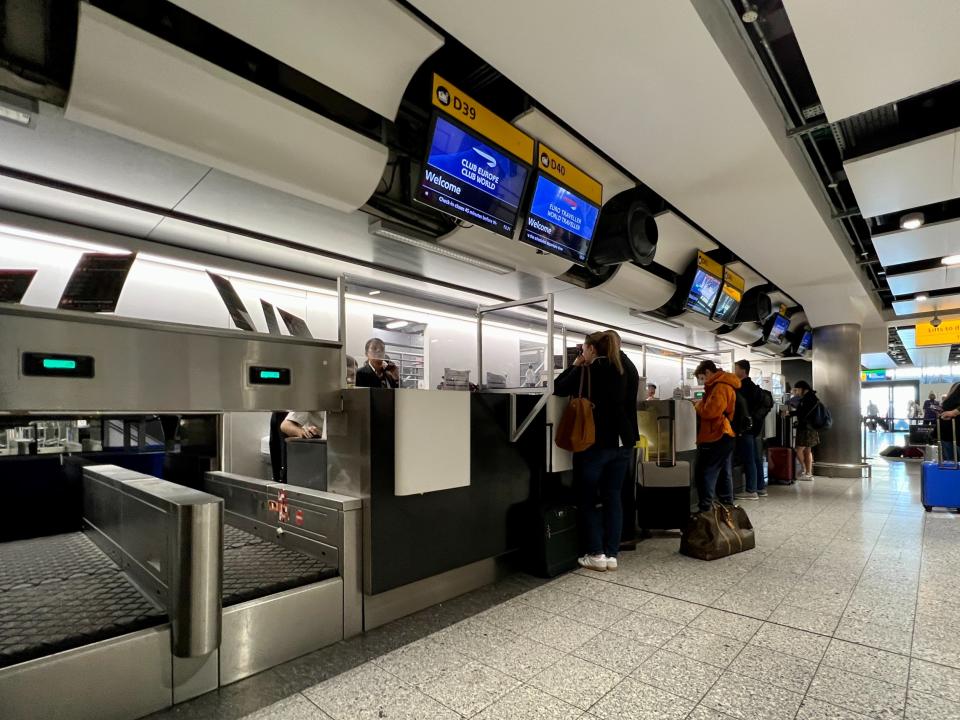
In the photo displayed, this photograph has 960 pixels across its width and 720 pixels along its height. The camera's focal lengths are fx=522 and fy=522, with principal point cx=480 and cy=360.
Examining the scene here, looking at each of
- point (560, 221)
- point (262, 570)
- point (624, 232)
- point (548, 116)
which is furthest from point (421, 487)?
point (624, 232)

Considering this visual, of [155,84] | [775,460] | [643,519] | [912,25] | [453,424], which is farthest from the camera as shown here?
[775,460]

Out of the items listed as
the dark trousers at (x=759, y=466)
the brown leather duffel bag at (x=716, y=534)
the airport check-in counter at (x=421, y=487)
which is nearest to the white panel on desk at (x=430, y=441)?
the airport check-in counter at (x=421, y=487)

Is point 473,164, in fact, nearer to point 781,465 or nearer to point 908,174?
point 908,174

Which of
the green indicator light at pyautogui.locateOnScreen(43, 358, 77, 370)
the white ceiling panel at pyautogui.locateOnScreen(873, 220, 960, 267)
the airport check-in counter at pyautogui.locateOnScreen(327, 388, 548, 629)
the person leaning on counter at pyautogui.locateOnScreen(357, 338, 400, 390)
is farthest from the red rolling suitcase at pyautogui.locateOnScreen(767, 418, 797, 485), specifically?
the green indicator light at pyautogui.locateOnScreen(43, 358, 77, 370)

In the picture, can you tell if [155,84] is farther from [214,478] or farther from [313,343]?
[214,478]

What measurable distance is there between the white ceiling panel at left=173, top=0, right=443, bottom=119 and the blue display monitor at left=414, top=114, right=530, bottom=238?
14.8 inches

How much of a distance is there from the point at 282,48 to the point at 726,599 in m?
3.93

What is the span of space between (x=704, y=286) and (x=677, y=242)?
36.9 inches

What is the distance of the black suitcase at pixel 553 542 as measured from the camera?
3.64 meters

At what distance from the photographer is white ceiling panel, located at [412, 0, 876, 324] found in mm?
2549

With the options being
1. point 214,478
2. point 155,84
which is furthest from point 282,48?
point 214,478

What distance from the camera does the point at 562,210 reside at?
4.16 m

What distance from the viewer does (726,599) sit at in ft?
10.7

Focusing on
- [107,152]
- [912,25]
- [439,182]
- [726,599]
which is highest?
[912,25]
